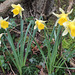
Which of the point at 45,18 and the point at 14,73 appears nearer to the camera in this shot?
the point at 14,73

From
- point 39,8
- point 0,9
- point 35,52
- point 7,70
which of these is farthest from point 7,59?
point 39,8

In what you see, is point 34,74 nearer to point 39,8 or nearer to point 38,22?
point 38,22

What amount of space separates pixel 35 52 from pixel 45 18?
2.49 ft

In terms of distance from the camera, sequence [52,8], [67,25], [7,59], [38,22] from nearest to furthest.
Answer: [67,25] → [38,22] → [7,59] → [52,8]

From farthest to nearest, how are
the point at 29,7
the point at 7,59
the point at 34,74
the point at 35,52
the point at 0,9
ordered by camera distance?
1. the point at 29,7
2. the point at 35,52
3. the point at 7,59
4. the point at 0,9
5. the point at 34,74

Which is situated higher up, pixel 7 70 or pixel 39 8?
pixel 39 8

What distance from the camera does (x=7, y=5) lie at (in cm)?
147

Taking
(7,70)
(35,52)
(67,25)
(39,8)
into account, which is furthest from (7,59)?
(39,8)

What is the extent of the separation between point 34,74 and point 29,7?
1.48 m

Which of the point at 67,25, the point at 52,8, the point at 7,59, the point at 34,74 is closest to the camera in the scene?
the point at 67,25

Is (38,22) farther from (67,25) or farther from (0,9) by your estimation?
(0,9)

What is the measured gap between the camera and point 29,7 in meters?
2.24

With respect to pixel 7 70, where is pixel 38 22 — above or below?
above

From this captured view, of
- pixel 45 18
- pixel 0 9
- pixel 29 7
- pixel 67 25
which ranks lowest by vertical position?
pixel 67 25
